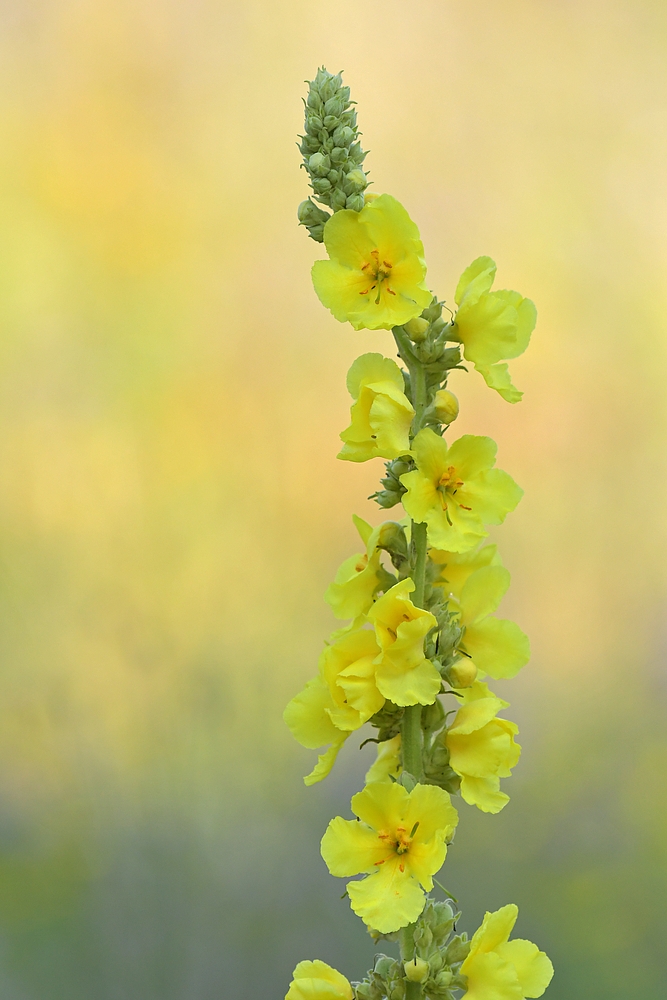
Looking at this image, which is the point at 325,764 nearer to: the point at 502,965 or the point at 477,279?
the point at 502,965

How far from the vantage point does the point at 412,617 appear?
1.36 m

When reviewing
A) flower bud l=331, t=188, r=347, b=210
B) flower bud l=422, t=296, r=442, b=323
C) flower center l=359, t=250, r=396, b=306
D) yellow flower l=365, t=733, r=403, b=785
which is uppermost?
flower bud l=331, t=188, r=347, b=210

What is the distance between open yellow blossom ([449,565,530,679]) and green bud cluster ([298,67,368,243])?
0.59 m

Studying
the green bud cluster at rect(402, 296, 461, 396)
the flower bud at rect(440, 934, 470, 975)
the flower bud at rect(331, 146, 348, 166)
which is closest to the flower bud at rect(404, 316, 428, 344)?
the green bud cluster at rect(402, 296, 461, 396)

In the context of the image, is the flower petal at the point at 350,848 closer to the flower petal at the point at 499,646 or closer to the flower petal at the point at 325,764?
the flower petal at the point at 325,764

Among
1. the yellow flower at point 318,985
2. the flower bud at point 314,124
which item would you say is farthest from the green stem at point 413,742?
the flower bud at point 314,124

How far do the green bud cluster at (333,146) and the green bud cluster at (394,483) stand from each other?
0.38 m

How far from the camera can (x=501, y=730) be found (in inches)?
54.3

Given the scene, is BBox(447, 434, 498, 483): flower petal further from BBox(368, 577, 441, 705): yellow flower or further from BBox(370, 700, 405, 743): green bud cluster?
BBox(370, 700, 405, 743): green bud cluster

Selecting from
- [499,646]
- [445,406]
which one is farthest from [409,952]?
[445,406]

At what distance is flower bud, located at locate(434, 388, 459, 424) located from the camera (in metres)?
1.42

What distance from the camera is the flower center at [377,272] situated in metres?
1.42

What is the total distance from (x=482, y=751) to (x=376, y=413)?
1.64 ft

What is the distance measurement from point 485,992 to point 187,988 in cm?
161
